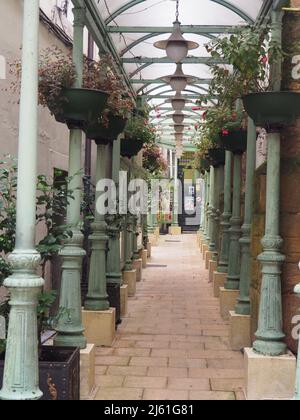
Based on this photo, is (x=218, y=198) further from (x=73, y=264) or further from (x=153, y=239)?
(x=153, y=239)

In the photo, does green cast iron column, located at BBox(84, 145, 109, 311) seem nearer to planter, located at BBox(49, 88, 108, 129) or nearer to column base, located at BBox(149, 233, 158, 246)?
planter, located at BBox(49, 88, 108, 129)

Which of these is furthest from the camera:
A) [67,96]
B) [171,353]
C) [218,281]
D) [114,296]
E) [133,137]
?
[218,281]

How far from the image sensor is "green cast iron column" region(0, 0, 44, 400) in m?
3.19

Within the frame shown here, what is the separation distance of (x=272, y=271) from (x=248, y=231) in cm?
173

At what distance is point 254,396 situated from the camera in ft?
14.9

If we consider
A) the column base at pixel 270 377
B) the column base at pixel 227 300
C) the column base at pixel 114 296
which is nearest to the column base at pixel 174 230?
the column base at pixel 227 300

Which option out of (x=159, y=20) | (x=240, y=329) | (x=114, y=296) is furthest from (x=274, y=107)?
(x=159, y=20)

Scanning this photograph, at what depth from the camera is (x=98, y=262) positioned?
6555 mm

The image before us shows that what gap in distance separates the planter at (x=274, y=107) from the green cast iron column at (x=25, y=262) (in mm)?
2015

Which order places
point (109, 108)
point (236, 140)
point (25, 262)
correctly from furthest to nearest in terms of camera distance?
1. point (236, 140)
2. point (109, 108)
3. point (25, 262)

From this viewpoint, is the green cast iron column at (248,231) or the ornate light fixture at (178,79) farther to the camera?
the ornate light fixture at (178,79)

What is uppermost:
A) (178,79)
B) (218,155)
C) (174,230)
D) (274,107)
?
(178,79)

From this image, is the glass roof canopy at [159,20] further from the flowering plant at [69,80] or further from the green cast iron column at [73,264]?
the green cast iron column at [73,264]

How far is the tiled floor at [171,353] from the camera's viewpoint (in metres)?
4.96
